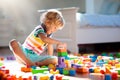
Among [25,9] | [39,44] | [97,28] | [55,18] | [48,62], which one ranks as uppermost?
[25,9]

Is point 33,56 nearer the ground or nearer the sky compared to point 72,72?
nearer the sky

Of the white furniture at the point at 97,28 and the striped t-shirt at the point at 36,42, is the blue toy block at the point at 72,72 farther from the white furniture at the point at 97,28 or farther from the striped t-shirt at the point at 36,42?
the white furniture at the point at 97,28

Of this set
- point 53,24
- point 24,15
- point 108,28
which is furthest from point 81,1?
point 53,24

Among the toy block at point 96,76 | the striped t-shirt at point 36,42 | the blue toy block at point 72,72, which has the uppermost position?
the striped t-shirt at point 36,42

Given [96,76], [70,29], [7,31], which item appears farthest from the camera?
[7,31]

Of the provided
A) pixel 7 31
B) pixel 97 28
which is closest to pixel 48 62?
pixel 97 28

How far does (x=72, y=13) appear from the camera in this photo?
3.05 m

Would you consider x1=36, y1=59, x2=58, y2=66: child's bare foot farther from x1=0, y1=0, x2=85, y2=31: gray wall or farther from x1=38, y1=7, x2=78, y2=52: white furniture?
x1=0, y1=0, x2=85, y2=31: gray wall

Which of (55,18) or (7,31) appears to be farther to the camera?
(7,31)

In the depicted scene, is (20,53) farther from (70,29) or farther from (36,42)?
(70,29)

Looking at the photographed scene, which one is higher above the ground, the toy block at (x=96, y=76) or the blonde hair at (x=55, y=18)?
the blonde hair at (x=55, y=18)

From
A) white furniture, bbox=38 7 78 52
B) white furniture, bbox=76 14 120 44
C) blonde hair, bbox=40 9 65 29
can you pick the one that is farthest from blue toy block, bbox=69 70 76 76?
white furniture, bbox=76 14 120 44

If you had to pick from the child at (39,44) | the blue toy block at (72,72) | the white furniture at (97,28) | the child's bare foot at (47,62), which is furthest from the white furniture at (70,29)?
the blue toy block at (72,72)

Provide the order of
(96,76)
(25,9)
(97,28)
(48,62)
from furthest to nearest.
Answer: (25,9)
(97,28)
(48,62)
(96,76)
